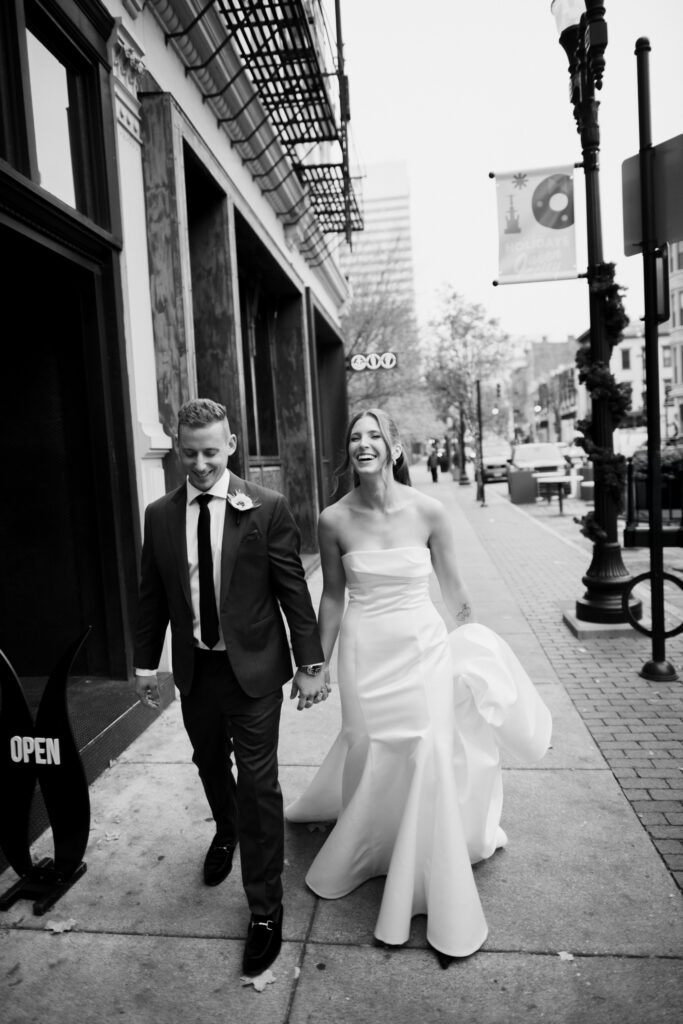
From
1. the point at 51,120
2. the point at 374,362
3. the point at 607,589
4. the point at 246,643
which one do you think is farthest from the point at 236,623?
the point at 374,362

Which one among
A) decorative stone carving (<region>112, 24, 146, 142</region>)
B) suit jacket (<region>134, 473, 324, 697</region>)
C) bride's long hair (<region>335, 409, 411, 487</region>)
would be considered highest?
decorative stone carving (<region>112, 24, 146, 142</region>)

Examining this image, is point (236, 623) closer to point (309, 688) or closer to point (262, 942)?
point (309, 688)

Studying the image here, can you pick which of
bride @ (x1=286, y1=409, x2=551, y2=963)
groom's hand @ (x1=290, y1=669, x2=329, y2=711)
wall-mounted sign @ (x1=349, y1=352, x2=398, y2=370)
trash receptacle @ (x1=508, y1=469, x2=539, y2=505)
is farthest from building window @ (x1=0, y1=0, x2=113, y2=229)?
trash receptacle @ (x1=508, y1=469, x2=539, y2=505)

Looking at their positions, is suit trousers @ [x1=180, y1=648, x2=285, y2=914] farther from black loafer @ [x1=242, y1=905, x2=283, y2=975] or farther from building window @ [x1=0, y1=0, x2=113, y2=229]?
building window @ [x1=0, y1=0, x2=113, y2=229]

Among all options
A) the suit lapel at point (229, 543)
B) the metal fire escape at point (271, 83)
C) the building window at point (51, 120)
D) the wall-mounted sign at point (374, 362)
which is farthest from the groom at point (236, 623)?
the wall-mounted sign at point (374, 362)

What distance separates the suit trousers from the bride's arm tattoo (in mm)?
911

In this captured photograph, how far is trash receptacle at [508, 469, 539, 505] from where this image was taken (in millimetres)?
23484

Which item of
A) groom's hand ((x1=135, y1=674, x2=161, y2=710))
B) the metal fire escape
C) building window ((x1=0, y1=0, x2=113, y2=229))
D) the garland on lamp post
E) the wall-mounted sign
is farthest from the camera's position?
the wall-mounted sign

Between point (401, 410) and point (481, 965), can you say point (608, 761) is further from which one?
point (401, 410)

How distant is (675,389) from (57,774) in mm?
67775

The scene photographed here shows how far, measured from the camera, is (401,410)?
3897cm

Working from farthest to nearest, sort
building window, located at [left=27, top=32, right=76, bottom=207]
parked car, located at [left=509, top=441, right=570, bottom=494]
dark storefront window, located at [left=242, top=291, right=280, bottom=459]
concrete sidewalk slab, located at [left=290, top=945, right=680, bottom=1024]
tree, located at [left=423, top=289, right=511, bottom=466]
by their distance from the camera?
1. tree, located at [left=423, top=289, right=511, bottom=466]
2. parked car, located at [left=509, top=441, right=570, bottom=494]
3. dark storefront window, located at [left=242, top=291, right=280, bottom=459]
4. building window, located at [left=27, top=32, right=76, bottom=207]
5. concrete sidewalk slab, located at [left=290, top=945, right=680, bottom=1024]

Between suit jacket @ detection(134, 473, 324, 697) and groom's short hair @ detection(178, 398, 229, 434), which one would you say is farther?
suit jacket @ detection(134, 473, 324, 697)

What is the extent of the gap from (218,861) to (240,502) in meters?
1.64
